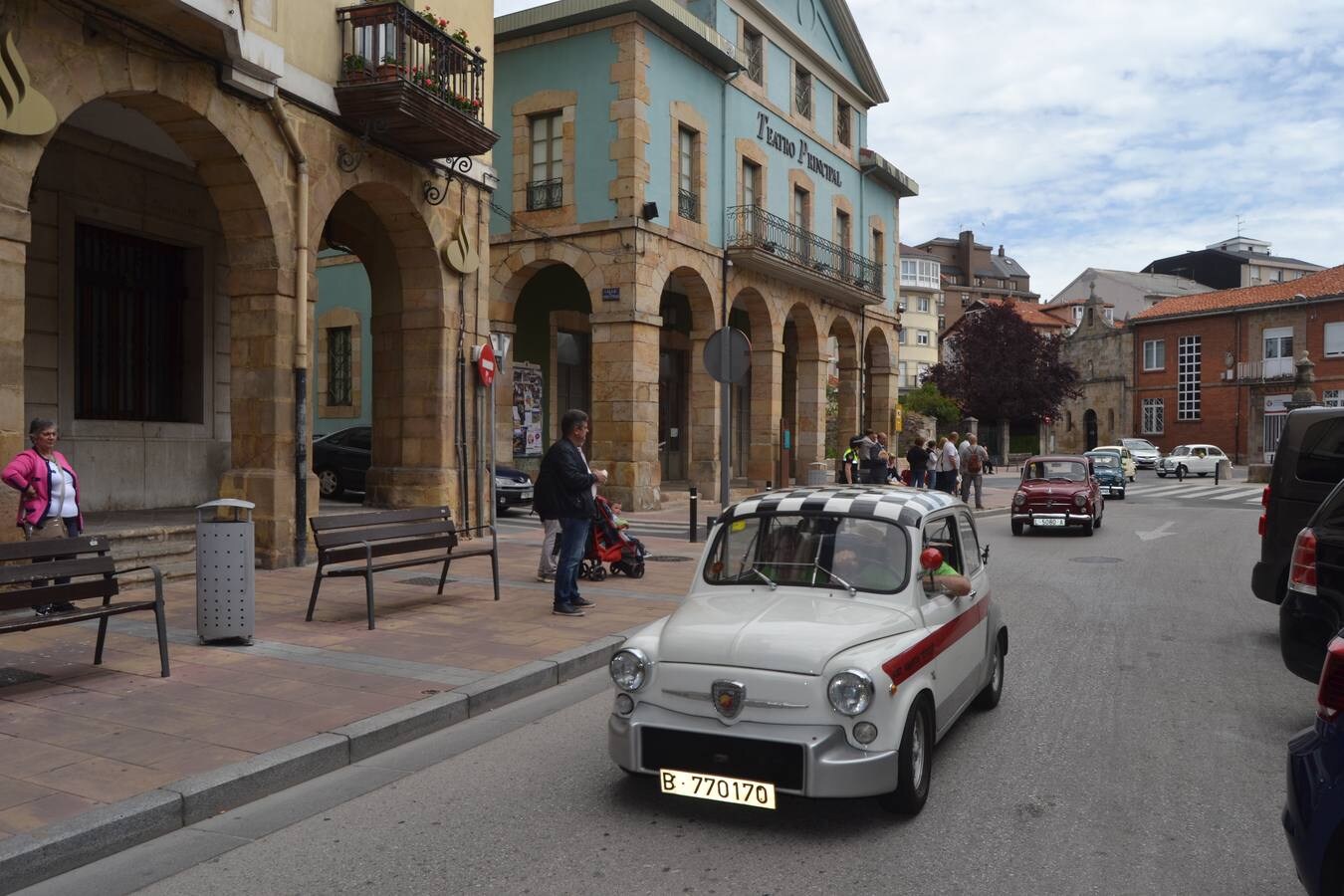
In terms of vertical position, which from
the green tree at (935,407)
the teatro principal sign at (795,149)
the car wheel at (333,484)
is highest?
the teatro principal sign at (795,149)

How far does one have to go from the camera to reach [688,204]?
21.6 meters

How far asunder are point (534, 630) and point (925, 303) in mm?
83804

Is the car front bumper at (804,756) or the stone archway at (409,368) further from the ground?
the stone archway at (409,368)

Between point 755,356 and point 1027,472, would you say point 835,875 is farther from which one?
point 755,356

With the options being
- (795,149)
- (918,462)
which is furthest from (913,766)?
(795,149)

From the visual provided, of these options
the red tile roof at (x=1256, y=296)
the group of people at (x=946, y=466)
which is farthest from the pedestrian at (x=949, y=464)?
the red tile roof at (x=1256, y=296)

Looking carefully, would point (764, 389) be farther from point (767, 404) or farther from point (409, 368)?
point (409, 368)

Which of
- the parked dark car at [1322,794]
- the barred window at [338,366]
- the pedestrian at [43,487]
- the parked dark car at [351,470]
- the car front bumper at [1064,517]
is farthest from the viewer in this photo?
the barred window at [338,366]

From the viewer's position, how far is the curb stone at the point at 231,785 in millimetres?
3791

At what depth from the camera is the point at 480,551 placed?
30.4ft

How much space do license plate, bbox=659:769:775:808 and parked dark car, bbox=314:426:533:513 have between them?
50.1ft

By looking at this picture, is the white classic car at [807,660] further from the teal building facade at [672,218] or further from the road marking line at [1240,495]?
the road marking line at [1240,495]

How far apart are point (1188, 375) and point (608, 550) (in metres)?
56.0

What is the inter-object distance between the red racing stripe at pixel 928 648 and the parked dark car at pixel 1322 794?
153 cm
